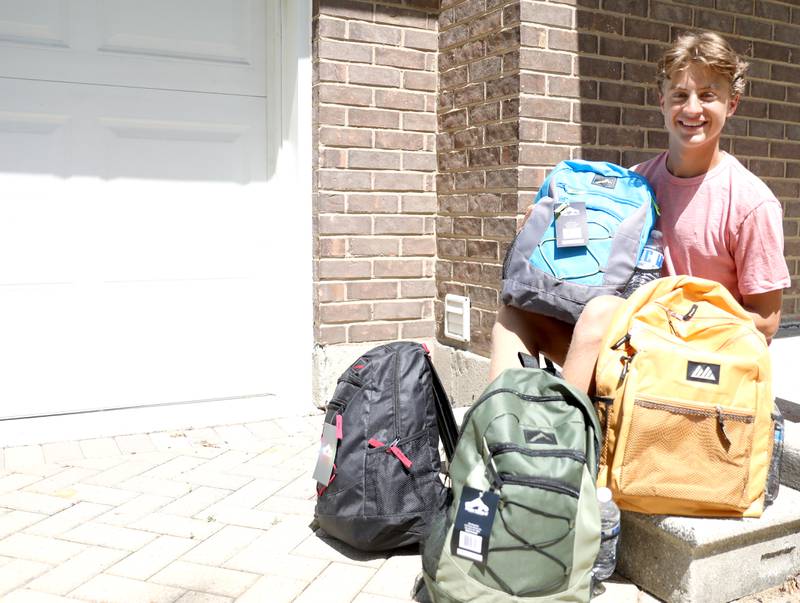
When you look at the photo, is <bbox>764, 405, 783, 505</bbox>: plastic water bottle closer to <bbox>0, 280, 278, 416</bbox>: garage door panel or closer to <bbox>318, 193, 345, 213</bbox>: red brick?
<bbox>318, 193, 345, 213</bbox>: red brick

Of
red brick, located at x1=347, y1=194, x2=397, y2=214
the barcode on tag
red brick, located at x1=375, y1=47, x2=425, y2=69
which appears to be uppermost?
red brick, located at x1=375, y1=47, x2=425, y2=69

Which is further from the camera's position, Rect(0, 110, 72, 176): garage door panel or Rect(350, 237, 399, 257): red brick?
Rect(350, 237, 399, 257): red brick

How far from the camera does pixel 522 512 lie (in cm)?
217

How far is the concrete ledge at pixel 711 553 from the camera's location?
7.75ft

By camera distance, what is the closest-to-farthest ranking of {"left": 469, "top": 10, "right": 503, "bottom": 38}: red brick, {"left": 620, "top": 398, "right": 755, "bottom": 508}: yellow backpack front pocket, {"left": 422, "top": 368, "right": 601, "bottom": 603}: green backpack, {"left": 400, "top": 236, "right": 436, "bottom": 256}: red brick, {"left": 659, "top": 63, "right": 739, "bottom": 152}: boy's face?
{"left": 422, "top": 368, "right": 601, "bottom": 603}: green backpack < {"left": 620, "top": 398, "right": 755, "bottom": 508}: yellow backpack front pocket < {"left": 659, "top": 63, "right": 739, "bottom": 152}: boy's face < {"left": 469, "top": 10, "right": 503, "bottom": 38}: red brick < {"left": 400, "top": 236, "right": 436, "bottom": 256}: red brick

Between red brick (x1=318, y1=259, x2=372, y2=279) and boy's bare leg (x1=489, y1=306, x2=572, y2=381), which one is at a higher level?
red brick (x1=318, y1=259, x2=372, y2=279)

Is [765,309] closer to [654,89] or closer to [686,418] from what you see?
[686,418]

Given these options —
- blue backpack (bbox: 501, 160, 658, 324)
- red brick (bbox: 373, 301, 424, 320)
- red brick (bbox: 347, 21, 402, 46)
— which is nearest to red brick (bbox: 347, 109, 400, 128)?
red brick (bbox: 347, 21, 402, 46)

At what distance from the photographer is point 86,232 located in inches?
158

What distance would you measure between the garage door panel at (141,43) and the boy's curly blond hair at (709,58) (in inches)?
94.1

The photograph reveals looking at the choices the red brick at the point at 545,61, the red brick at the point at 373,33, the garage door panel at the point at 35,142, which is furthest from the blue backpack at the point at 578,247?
the garage door panel at the point at 35,142

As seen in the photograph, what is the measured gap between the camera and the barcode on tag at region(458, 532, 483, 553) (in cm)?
218

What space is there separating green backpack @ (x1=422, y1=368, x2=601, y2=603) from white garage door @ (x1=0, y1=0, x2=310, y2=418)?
2297 millimetres

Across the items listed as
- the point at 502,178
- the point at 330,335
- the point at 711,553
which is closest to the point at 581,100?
the point at 502,178
